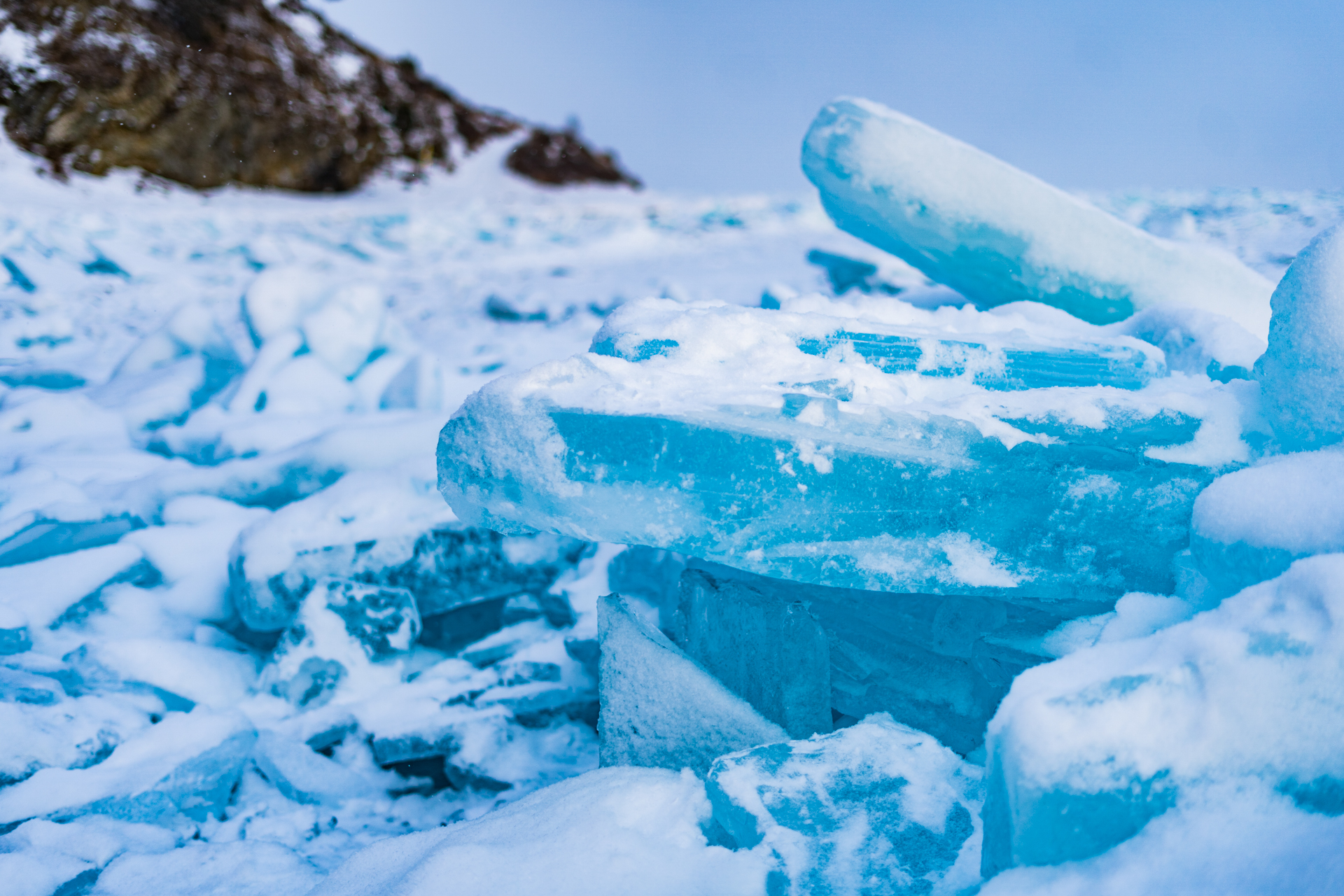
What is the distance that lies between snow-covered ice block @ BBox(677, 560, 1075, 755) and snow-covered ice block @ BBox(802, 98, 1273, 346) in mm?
919

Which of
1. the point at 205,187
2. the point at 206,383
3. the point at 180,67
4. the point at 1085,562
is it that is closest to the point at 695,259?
the point at 206,383

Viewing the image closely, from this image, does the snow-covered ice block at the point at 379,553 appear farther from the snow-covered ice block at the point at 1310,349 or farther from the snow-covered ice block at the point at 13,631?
the snow-covered ice block at the point at 1310,349

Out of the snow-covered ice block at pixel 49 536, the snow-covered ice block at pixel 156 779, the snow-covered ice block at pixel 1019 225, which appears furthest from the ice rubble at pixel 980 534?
the snow-covered ice block at pixel 49 536

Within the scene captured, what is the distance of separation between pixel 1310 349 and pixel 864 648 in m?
0.66

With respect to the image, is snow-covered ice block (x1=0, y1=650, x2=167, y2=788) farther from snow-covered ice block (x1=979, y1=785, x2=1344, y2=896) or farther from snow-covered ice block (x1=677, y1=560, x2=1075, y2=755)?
snow-covered ice block (x1=979, y1=785, x2=1344, y2=896)

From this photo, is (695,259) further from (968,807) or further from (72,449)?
(968,807)

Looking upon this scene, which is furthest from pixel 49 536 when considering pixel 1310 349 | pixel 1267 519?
pixel 1310 349

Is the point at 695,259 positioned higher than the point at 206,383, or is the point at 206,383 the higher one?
the point at 695,259

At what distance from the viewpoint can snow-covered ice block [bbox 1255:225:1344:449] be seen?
854 millimetres

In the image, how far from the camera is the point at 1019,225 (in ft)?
5.36

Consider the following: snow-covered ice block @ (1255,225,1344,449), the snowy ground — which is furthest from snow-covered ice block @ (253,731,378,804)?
snow-covered ice block @ (1255,225,1344,449)

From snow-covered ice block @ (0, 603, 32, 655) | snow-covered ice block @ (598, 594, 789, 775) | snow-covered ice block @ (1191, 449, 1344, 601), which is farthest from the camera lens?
snow-covered ice block @ (0, 603, 32, 655)

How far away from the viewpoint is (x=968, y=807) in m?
0.84

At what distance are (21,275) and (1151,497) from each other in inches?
217
